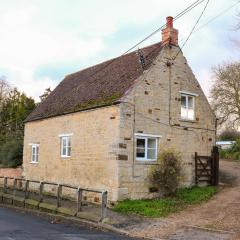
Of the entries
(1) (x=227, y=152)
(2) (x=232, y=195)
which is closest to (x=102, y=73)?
(2) (x=232, y=195)

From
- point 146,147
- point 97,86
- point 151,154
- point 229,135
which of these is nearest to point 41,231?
point 146,147

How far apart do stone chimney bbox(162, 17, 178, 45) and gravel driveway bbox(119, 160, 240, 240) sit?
7.76m

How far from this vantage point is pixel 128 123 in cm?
1994

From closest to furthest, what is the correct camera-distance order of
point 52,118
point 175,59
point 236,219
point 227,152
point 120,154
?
1. point 236,219
2. point 120,154
3. point 175,59
4. point 52,118
5. point 227,152

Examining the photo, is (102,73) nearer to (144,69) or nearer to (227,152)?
(144,69)

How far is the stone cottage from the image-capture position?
19875mm

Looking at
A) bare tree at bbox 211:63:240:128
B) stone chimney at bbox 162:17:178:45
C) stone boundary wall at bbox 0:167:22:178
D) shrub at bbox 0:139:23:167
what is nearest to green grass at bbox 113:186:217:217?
stone chimney at bbox 162:17:178:45

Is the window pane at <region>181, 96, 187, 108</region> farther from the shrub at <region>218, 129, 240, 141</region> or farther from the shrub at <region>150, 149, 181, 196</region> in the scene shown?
the shrub at <region>218, 129, 240, 141</region>

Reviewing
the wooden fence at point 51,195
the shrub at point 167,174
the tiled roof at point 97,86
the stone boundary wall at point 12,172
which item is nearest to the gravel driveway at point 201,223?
the shrub at point 167,174

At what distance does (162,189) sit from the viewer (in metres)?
20.4

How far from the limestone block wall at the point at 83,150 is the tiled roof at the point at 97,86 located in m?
0.52

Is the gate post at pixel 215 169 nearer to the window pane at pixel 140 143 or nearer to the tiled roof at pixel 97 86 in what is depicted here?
the window pane at pixel 140 143

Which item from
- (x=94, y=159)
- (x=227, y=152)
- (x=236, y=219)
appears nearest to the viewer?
(x=236, y=219)

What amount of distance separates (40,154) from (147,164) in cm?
803
